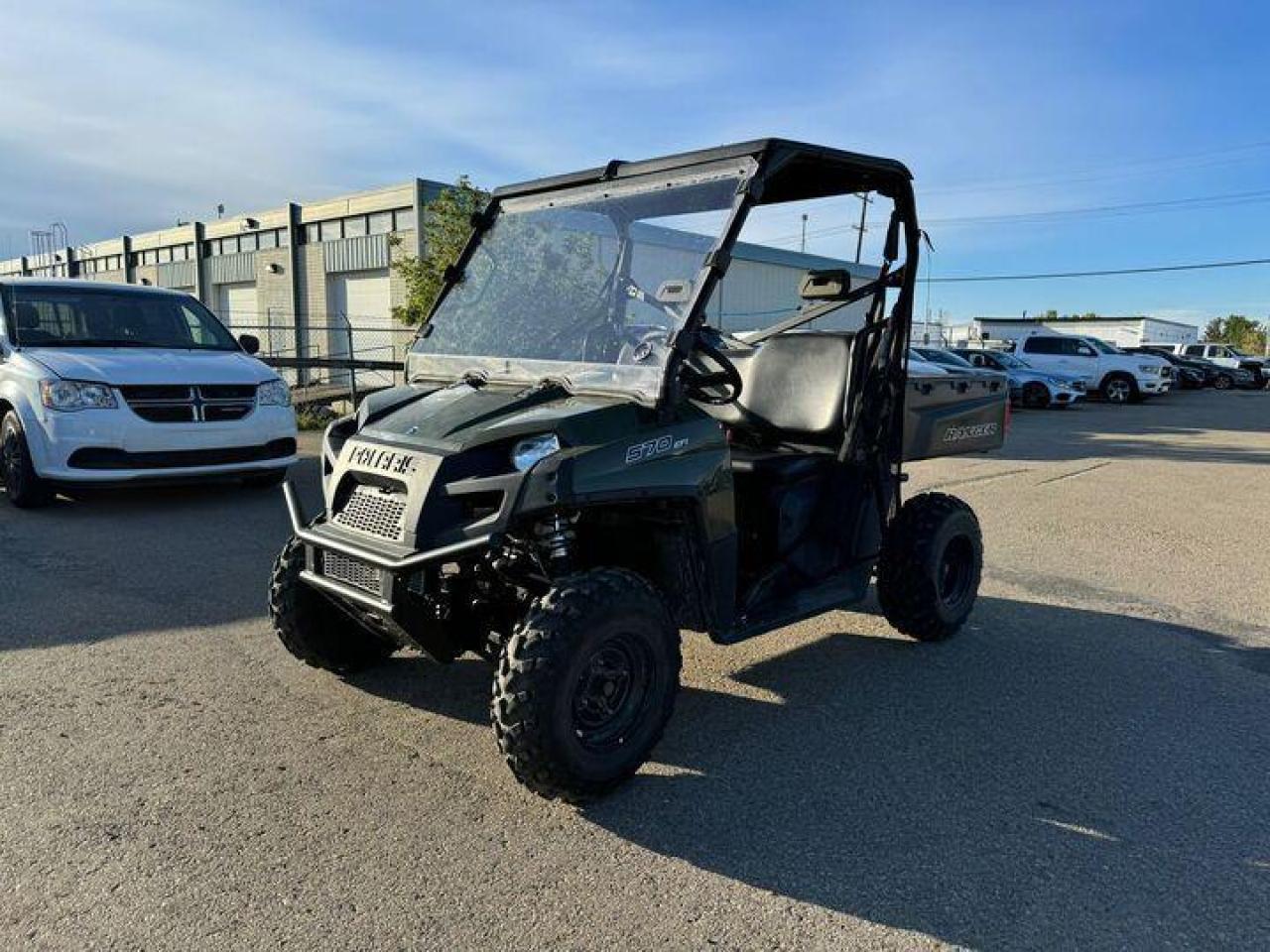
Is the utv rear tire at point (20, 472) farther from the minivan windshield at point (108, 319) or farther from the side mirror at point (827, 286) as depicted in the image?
the side mirror at point (827, 286)

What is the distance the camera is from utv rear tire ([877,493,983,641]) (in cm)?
461

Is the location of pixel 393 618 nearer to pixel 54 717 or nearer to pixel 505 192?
pixel 54 717

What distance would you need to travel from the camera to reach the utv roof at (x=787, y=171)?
11.8ft

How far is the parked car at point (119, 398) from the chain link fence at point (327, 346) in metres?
4.22

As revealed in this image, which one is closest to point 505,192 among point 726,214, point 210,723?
point 726,214

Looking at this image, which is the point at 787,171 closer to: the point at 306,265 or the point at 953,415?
the point at 953,415

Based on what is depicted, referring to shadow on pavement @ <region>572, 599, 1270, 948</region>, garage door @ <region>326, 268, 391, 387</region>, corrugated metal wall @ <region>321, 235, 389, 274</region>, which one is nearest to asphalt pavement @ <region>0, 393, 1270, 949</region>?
shadow on pavement @ <region>572, 599, 1270, 948</region>

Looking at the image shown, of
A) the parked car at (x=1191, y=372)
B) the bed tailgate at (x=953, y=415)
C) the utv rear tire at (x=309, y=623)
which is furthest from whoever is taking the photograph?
the parked car at (x=1191, y=372)

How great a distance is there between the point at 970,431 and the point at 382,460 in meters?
3.32

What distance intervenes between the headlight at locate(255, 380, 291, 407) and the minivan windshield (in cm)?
93

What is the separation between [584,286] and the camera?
390cm

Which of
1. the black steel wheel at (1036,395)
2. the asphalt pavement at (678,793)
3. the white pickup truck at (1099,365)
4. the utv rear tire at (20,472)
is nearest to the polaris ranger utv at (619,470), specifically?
the asphalt pavement at (678,793)

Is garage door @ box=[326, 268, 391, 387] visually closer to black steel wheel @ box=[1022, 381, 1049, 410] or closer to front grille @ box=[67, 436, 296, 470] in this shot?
black steel wheel @ box=[1022, 381, 1049, 410]

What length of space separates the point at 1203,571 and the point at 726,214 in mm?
5122
